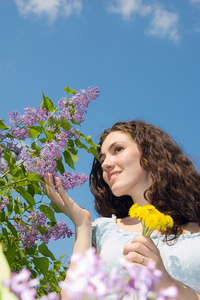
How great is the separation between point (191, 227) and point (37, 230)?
1.00m

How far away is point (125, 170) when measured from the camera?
258 cm

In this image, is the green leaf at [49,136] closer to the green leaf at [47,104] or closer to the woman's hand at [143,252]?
the green leaf at [47,104]

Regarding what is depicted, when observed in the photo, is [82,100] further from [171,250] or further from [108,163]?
[171,250]

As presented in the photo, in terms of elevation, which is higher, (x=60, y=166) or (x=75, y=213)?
(x=60, y=166)

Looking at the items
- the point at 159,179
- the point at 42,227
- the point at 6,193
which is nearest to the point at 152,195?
the point at 159,179

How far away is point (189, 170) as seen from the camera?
9.14ft

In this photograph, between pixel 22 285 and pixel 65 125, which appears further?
pixel 65 125

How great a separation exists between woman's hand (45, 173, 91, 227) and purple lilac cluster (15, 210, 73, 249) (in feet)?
0.78

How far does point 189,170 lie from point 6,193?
1243 millimetres

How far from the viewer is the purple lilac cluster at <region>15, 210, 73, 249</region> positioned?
8.63 feet

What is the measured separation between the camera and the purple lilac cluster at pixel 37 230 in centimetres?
263

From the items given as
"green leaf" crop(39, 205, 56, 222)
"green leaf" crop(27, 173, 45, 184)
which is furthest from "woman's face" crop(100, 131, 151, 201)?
"green leaf" crop(27, 173, 45, 184)

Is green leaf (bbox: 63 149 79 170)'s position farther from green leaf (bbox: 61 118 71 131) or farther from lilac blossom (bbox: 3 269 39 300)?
lilac blossom (bbox: 3 269 39 300)

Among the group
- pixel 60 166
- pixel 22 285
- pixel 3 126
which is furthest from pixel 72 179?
pixel 22 285
